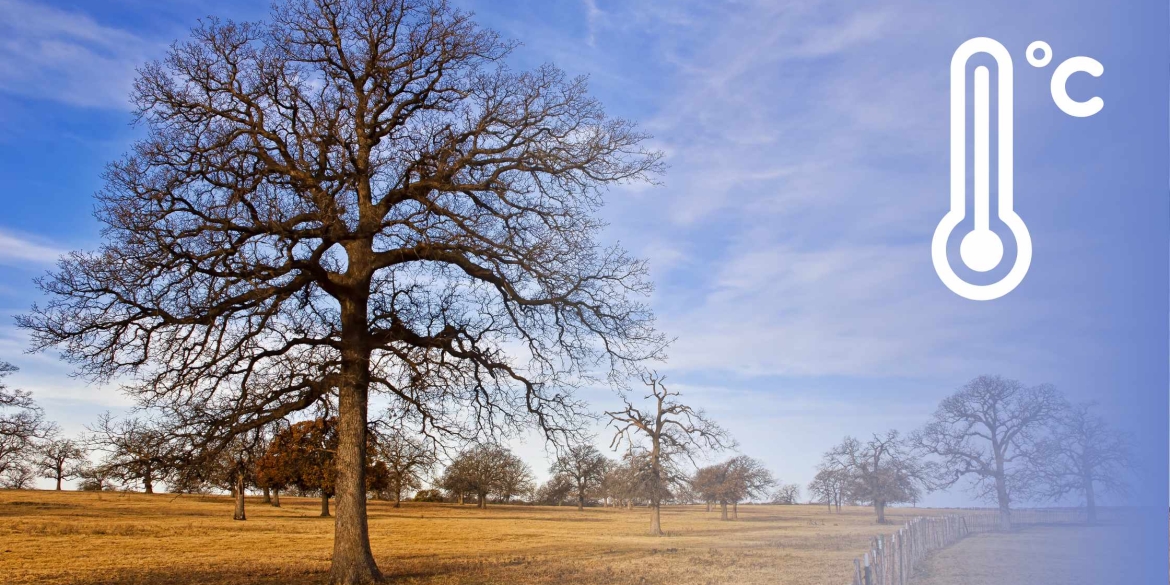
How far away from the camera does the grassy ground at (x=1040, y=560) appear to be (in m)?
11.5

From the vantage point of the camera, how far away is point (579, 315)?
644 inches

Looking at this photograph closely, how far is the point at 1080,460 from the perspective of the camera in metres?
14.2

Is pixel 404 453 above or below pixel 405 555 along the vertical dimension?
above

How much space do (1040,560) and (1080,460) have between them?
536cm

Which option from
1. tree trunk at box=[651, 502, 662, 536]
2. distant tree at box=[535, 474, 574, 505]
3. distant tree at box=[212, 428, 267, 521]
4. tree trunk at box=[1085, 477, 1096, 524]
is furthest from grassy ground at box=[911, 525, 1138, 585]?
distant tree at box=[535, 474, 574, 505]

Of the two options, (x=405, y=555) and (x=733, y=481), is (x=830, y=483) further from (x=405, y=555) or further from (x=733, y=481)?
(x=405, y=555)

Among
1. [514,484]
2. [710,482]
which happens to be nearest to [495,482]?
[514,484]

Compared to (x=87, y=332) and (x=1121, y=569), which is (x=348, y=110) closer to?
(x=87, y=332)

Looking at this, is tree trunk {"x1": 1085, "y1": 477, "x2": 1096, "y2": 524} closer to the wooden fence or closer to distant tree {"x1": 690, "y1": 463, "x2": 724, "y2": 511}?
the wooden fence

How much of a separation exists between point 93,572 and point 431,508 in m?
46.5

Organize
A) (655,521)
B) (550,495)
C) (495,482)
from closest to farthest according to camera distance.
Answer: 1. (655,521)
2. (495,482)
3. (550,495)

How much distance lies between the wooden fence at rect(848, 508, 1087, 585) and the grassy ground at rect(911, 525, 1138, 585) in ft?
1.01

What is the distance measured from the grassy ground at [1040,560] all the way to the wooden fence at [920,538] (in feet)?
1.01

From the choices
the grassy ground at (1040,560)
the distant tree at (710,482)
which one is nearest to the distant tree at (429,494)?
the grassy ground at (1040,560)
